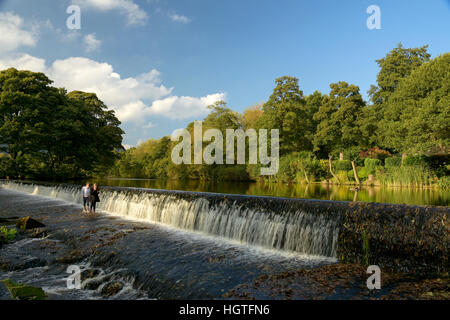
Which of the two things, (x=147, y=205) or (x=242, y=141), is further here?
(x=242, y=141)

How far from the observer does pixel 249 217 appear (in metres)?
8.80

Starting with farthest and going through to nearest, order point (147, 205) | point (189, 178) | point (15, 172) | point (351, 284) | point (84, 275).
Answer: point (189, 178) → point (15, 172) → point (147, 205) → point (84, 275) → point (351, 284)

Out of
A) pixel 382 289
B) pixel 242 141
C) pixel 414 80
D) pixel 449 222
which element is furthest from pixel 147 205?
pixel 242 141

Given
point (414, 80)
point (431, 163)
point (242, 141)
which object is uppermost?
point (414, 80)

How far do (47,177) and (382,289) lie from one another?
37.0 meters

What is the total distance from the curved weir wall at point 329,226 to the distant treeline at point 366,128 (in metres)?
16.2

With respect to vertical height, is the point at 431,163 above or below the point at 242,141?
below

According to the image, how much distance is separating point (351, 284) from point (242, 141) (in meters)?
37.9

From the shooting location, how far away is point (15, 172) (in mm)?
29562

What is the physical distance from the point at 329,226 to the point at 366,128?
25.2 meters

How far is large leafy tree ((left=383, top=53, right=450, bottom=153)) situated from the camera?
1891 cm

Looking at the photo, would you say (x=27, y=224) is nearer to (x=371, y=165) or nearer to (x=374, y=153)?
(x=371, y=165)
